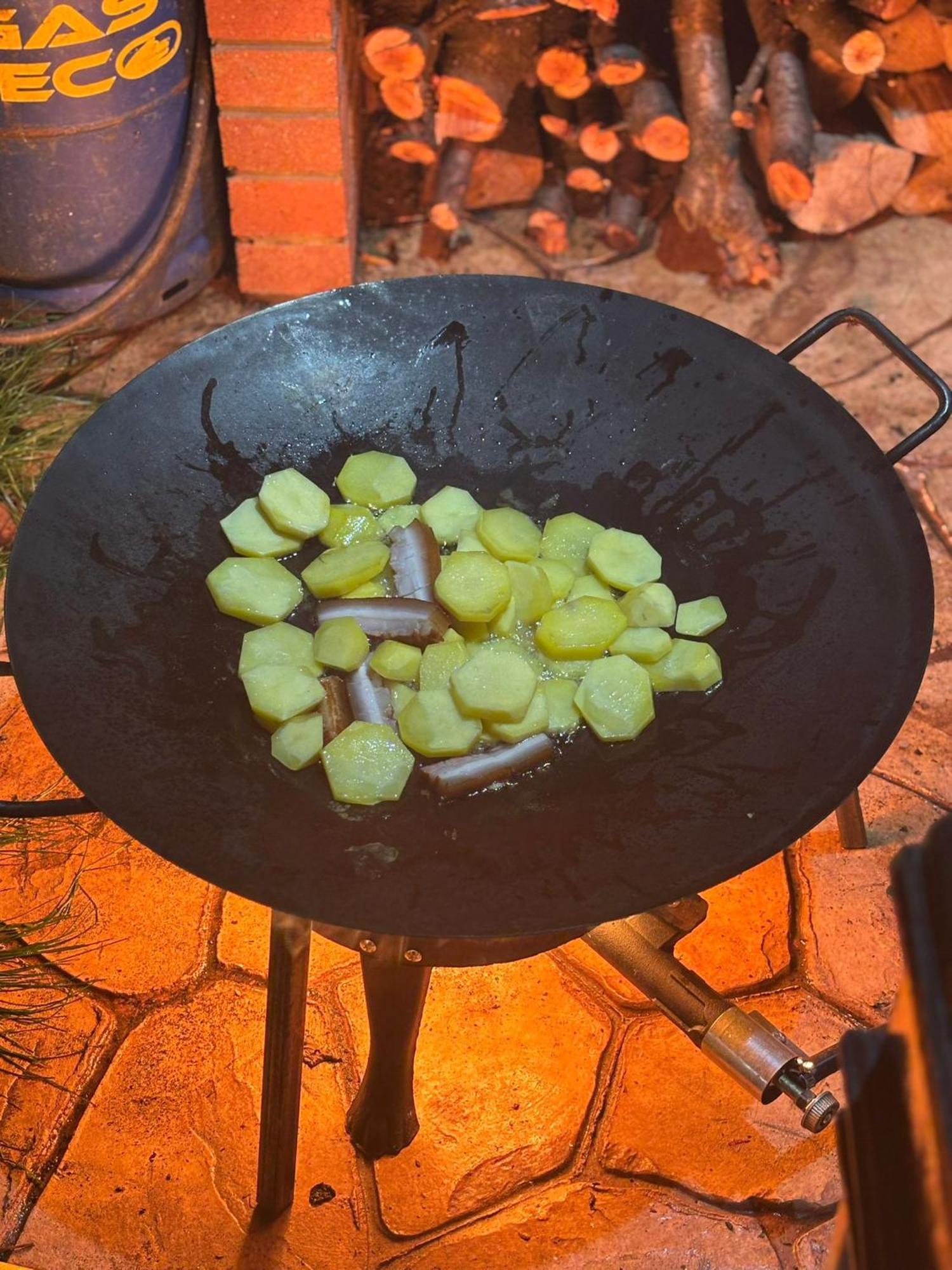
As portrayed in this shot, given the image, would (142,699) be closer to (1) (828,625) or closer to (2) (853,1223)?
(1) (828,625)

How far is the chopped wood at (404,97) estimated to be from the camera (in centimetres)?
356

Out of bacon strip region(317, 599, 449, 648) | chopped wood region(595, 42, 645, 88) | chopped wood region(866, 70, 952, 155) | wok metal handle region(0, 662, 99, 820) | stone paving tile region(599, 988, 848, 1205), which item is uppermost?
chopped wood region(595, 42, 645, 88)

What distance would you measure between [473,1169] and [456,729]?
0.86 meters

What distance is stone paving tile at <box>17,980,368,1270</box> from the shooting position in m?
1.88

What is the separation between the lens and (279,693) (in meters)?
1.58

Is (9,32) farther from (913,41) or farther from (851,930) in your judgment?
(851,930)

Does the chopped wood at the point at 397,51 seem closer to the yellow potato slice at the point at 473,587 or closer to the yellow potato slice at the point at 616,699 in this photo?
the yellow potato slice at the point at 473,587

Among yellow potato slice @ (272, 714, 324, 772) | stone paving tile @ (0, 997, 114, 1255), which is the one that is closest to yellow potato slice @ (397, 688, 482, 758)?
yellow potato slice @ (272, 714, 324, 772)

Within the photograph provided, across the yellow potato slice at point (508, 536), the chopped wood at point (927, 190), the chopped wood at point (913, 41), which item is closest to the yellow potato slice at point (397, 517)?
the yellow potato slice at point (508, 536)

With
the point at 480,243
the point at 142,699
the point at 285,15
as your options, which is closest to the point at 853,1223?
the point at 142,699

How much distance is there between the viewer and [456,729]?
159 centimetres

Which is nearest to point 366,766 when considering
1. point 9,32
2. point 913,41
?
point 9,32

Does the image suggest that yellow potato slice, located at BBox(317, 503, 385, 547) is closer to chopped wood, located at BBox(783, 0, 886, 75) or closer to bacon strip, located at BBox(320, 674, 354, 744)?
bacon strip, located at BBox(320, 674, 354, 744)

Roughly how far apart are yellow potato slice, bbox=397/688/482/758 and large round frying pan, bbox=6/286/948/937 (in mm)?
53
